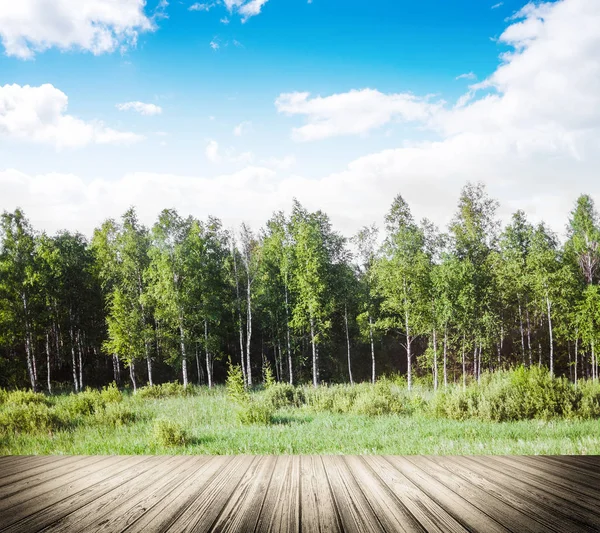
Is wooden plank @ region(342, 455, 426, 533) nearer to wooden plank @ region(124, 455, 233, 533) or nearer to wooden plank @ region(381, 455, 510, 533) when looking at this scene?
wooden plank @ region(381, 455, 510, 533)

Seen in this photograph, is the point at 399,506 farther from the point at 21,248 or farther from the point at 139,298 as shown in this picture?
the point at 21,248

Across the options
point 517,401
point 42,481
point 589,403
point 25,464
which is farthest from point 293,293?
point 42,481

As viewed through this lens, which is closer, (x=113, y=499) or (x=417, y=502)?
(x=417, y=502)

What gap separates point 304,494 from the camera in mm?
3033

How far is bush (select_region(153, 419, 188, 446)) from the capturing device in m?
8.34

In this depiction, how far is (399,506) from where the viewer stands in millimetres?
2717

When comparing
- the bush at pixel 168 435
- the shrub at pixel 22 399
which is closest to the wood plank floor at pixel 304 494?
the bush at pixel 168 435

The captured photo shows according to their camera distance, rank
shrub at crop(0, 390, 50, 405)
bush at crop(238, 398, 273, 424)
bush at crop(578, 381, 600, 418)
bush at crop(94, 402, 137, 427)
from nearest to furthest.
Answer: bush at crop(578, 381, 600, 418) → bush at crop(238, 398, 273, 424) → bush at crop(94, 402, 137, 427) → shrub at crop(0, 390, 50, 405)

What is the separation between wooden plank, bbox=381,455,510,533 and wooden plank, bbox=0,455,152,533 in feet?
8.76

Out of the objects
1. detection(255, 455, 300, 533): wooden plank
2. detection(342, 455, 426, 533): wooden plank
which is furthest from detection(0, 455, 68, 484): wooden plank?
detection(342, 455, 426, 533): wooden plank

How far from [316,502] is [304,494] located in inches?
9.1

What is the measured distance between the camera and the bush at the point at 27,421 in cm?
1151

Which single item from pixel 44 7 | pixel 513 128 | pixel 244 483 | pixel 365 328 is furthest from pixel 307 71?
pixel 365 328

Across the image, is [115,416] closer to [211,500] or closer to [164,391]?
[164,391]
